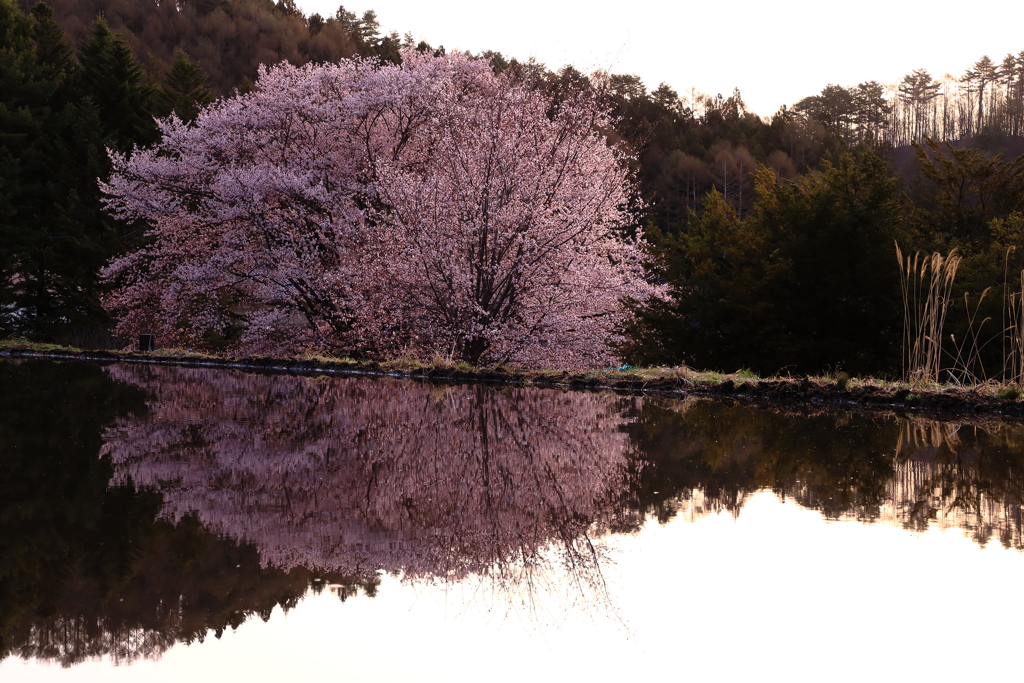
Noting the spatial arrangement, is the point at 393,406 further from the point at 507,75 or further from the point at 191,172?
the point at 191,172

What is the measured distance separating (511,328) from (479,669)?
15.8 metres

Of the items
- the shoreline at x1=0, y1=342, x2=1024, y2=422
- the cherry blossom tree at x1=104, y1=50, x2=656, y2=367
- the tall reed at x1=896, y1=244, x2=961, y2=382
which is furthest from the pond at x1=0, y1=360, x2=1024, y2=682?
the cherry blossom tree at x1=104, y1=50, x2=656, y2=367

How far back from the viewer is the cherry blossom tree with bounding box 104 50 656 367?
19375 millimetres

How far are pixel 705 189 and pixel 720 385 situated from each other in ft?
190

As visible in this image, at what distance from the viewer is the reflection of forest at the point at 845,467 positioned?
23.2ft

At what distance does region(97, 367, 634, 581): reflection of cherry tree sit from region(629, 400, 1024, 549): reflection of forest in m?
0.48

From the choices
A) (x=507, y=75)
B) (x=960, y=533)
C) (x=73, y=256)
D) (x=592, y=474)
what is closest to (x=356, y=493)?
(x=592, y=474)

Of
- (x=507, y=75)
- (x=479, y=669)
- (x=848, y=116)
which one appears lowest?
(x=479, y=669)

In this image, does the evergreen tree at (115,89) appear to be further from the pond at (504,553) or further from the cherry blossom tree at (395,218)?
the pond at (504,553)

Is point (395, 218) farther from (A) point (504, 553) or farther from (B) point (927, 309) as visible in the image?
(A) point (504, 553)

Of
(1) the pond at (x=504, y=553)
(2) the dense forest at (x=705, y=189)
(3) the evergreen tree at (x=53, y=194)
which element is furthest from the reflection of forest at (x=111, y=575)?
(3) the evergreen tree at (x=53, y=194)

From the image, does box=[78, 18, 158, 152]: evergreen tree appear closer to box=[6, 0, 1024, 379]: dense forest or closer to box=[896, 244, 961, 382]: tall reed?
box=[6, 0, 1024, 379]: dense forest

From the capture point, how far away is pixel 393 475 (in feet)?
26.4

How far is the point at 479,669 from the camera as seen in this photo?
4.04 metres
